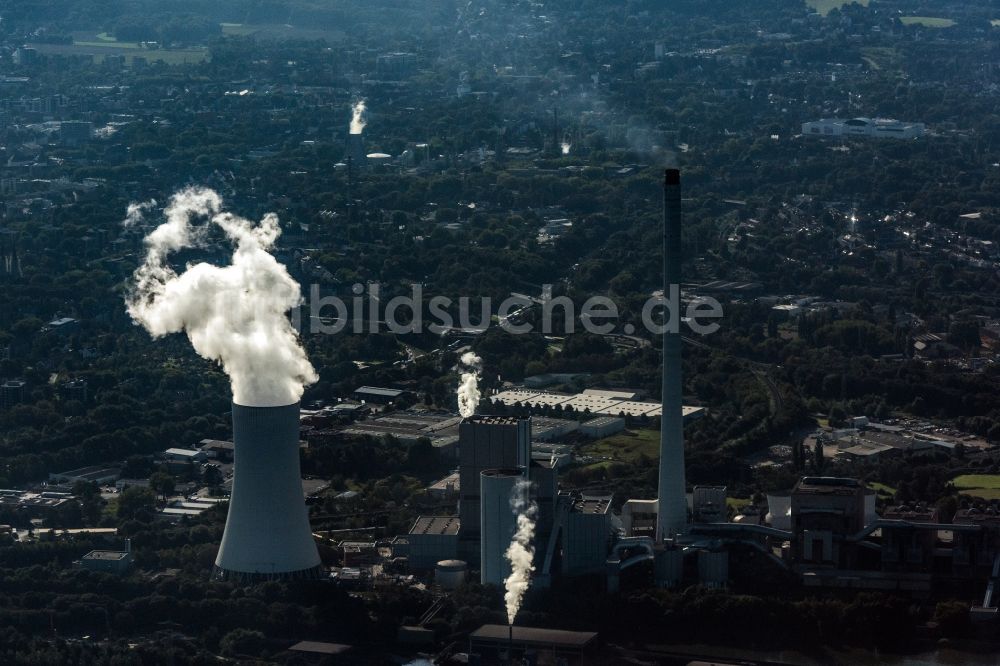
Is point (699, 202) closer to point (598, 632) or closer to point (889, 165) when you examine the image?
point (889, 165)

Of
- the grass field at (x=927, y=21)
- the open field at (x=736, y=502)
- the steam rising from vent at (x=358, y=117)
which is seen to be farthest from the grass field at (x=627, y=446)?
the grass field at (x=927, y=21)

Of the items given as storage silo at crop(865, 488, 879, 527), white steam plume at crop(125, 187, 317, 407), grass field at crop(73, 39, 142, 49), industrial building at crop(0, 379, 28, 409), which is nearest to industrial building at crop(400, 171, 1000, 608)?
storage silo at crop(865, 488, 879, 527)

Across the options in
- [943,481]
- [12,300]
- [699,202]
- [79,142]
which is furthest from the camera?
[79,142]

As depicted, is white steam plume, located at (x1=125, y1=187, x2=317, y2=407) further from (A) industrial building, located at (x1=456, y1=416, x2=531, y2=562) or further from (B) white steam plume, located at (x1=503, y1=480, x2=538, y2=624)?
(B) white steam plume, located at (x1=503, y1=480, x2=538, y2=624)

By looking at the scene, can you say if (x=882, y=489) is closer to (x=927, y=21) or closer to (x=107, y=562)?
(x=107, y=562)

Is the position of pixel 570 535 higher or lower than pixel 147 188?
lower

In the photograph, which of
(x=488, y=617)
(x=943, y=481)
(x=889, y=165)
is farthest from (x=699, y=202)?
(x=488, y=617)

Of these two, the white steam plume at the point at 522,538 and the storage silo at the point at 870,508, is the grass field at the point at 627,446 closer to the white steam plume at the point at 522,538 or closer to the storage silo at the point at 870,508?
the storage silo at the point at 870,508
